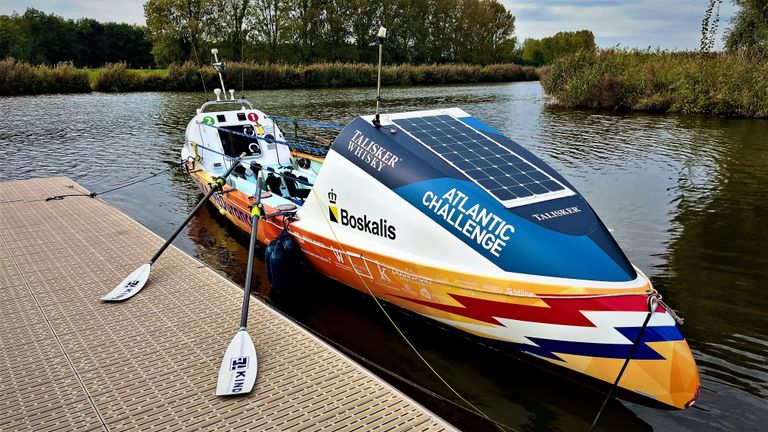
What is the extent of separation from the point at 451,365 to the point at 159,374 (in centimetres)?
356

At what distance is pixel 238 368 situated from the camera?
17.9 feet

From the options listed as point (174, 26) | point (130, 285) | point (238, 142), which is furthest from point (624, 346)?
point (174, 26)

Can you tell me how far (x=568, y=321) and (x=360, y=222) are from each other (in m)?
3.23

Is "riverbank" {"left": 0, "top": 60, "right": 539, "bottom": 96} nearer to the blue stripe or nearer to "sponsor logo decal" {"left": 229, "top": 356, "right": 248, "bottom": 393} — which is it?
"sponsor logo decal" {"left": 229, "top": 356, "right": 248, "bottom": 393}

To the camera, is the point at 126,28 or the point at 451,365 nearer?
the point at 451,365

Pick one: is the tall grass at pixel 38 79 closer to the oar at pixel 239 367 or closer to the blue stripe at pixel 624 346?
the oar at pixel 239 367

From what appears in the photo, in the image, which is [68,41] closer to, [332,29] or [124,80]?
[332,29]

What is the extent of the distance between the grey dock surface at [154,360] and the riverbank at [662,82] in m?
27.8

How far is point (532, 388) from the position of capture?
6.27 m

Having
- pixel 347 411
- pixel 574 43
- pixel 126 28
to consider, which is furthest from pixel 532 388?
pixel 574 43

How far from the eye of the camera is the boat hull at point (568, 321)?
5285 mm

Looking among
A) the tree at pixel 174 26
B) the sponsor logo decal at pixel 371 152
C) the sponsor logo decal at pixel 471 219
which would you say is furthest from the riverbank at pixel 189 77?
the sponsor logo decal at pixel 471 219

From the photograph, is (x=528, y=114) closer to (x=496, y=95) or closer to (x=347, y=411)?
(x=496, y=95)

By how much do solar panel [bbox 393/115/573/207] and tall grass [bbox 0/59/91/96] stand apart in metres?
42.5
